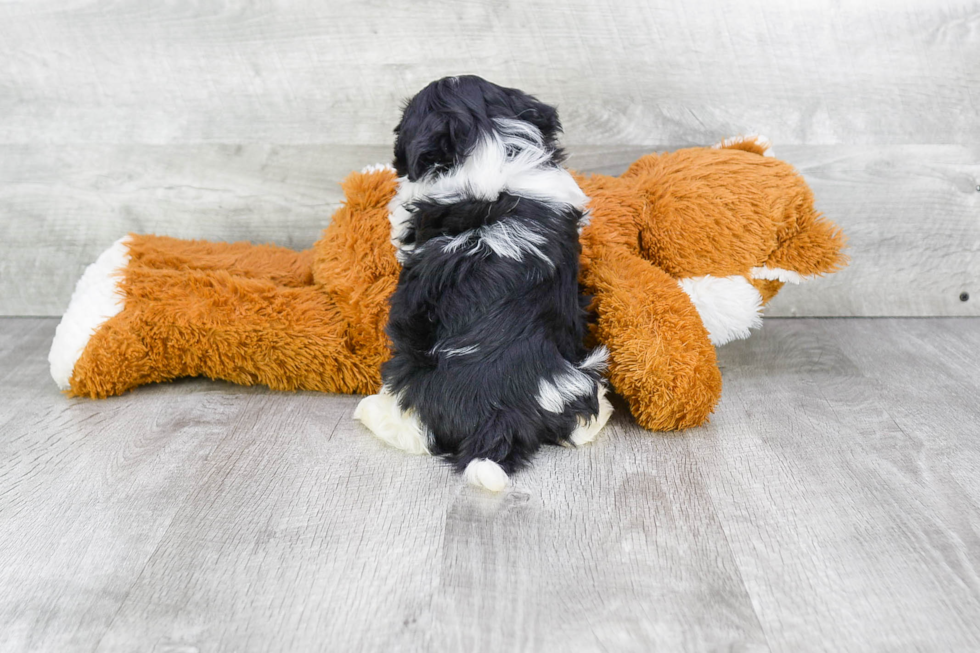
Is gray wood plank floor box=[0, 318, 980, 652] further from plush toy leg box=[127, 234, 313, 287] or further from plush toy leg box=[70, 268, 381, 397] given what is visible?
plush toy leg box=[127, 234, 313, 287]

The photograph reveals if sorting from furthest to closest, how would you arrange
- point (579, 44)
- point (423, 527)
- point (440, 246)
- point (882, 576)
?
point (579, 44)
point (440, 246)
point (423, 527)
point (882, 576)

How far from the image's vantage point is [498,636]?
924mm

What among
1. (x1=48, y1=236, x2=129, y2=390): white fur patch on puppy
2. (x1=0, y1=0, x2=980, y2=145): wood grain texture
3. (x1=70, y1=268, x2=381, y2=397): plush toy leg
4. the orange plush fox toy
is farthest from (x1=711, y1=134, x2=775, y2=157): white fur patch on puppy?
(x1=48, y1=236, x2=129, y2=390): white fur patch on puppy

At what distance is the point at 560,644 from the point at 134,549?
0.59 meters

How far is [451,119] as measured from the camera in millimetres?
1231

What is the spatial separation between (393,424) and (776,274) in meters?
0.80

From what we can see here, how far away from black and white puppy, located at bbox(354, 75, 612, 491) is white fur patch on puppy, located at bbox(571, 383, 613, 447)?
0.10 ft

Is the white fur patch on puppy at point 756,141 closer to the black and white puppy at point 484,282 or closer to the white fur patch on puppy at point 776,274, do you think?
the white fur patch on puppy at point 776,274

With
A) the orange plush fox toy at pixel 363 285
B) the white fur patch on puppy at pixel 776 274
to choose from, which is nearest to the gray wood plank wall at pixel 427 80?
the orange plush fox toy at pixel 363 285

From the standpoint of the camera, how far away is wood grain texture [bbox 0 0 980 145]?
72.5 inches

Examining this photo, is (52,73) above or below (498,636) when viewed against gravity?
above

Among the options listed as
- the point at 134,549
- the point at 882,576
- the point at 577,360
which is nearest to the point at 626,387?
the point at 577,360

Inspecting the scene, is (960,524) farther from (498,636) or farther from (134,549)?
(134,549)

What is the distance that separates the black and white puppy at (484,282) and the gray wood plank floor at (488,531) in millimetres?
90
